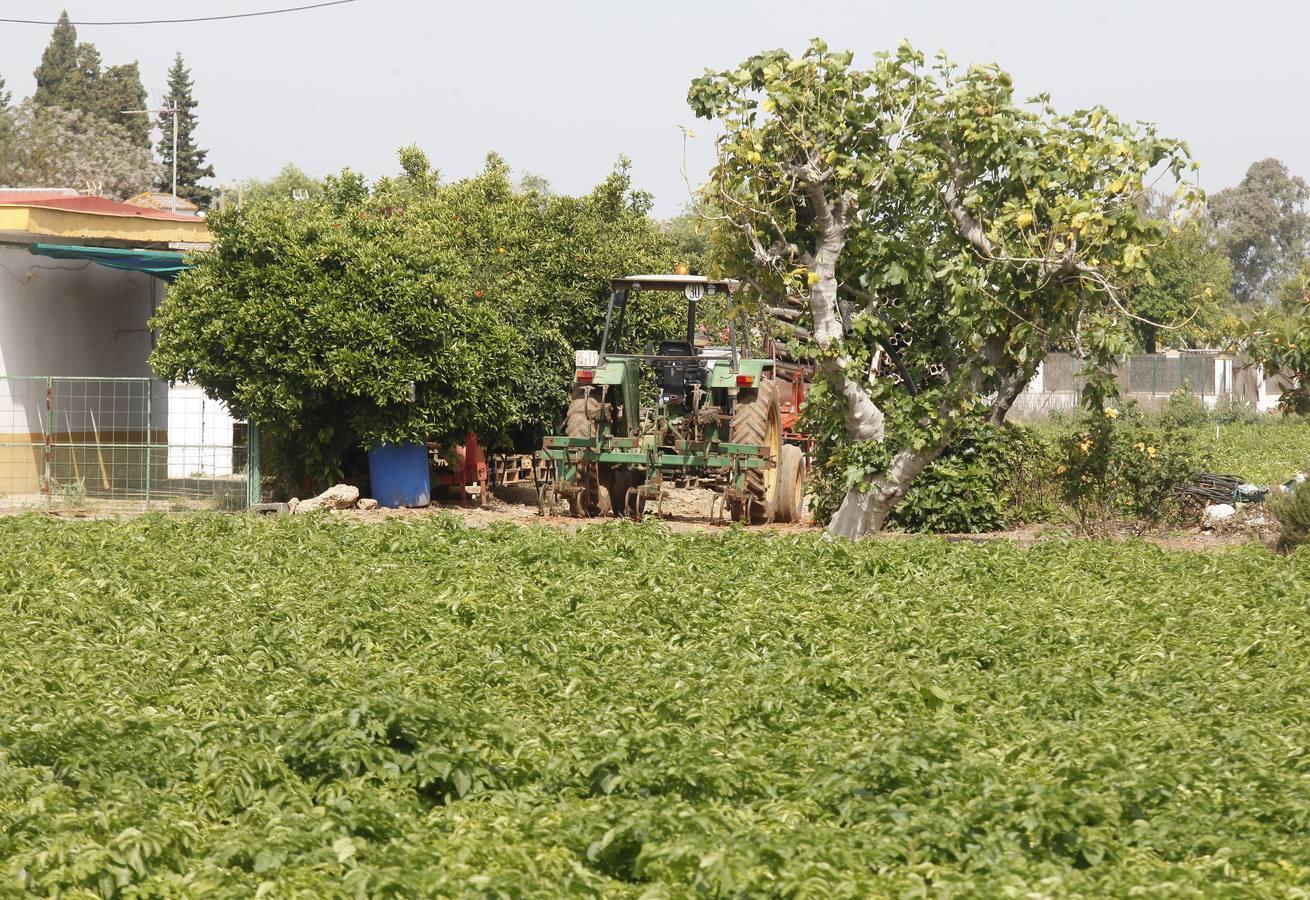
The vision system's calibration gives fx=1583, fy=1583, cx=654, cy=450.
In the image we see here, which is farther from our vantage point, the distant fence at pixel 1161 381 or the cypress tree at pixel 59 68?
the cypress tree at pixel 59 68

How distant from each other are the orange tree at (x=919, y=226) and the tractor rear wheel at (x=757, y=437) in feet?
7.21

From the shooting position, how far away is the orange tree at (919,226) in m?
13.6

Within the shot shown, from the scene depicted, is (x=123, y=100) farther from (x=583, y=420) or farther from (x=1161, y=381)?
(x=583, y=420)

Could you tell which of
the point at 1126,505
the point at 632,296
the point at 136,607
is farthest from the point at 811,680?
the point at 632,296

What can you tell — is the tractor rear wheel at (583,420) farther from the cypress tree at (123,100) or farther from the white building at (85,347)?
the cypress tree at (123,100)

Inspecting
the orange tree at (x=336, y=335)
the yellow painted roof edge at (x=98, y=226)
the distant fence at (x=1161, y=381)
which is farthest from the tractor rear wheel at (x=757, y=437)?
the distant fence at (x=1161, y=381)

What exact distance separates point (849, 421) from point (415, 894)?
10.6 meters

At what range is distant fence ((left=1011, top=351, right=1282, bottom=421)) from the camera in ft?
144

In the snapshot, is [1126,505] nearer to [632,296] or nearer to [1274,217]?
[632,296]

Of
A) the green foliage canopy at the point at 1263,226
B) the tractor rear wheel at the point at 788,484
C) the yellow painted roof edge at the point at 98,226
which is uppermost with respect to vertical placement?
the green foliage canopy at the point at 1263,226

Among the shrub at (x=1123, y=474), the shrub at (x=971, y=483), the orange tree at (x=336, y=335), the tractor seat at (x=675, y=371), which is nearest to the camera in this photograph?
the shrub at (x=1123, y=474)

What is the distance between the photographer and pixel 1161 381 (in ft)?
152

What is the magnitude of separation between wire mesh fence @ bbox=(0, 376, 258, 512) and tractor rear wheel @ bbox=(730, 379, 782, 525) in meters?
6.01

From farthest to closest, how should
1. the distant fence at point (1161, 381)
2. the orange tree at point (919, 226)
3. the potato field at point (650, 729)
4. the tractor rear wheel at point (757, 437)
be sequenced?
the distant fence at point (1161, 381) → the tractor rear wheel at point (757, 437) → the orange tree at point (919, 226) → the potato field at point (650, 729)
